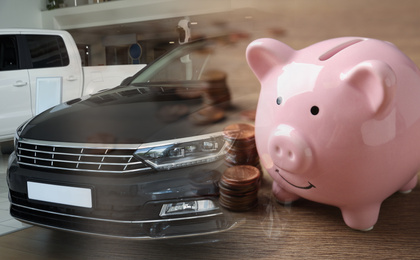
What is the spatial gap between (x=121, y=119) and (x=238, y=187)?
19 centimetres

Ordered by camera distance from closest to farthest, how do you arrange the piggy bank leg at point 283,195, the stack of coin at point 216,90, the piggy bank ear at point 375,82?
the piggy bank ear at point 375,82 → the stack of coin at point 216,90 → the piggy bank leg at point 283,195

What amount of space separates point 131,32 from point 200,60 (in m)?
0.10

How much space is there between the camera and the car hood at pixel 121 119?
47cm

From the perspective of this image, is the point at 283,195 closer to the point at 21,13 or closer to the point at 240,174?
the point at 240,174

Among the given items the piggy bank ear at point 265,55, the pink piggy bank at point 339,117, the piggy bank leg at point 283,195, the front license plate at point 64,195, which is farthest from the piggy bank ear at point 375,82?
the front license plate at point 64,195

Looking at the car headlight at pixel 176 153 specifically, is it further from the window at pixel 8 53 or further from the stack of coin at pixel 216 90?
the window at pixel 8 53

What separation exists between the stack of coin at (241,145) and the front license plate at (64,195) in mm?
188

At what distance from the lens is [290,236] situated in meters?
0.55

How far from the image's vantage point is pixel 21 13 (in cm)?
44

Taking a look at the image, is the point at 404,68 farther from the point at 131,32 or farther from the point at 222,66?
the point at 131,32

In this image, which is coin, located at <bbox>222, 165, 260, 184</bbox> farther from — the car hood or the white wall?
the white wall

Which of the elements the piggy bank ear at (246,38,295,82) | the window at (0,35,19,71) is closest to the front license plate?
the window at (0,35,19,71)

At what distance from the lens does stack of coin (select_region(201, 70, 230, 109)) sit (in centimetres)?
48

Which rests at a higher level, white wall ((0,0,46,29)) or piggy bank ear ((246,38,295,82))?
white wall ((0,0,46,29))
